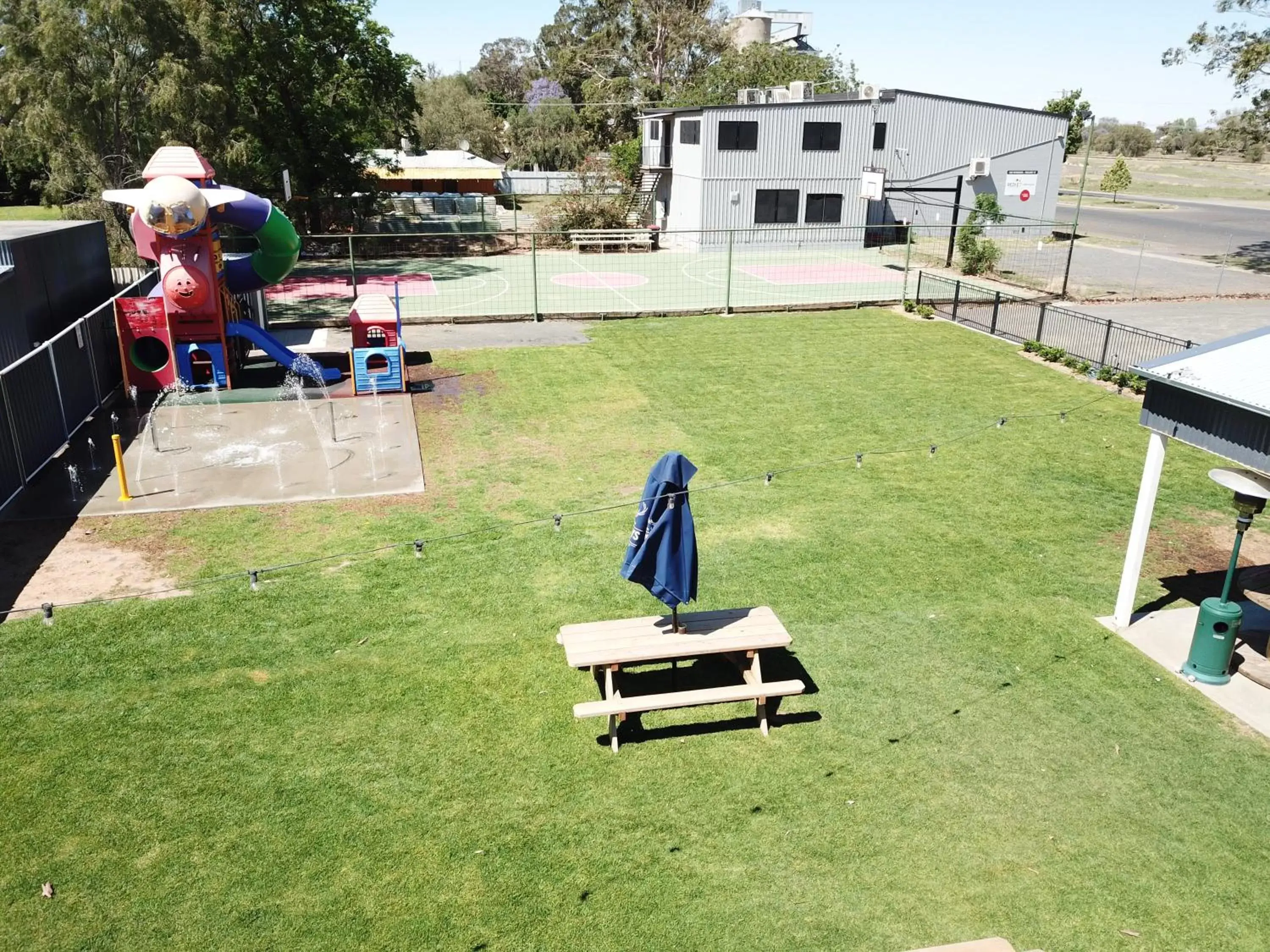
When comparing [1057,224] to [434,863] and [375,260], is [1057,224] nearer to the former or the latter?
[375,260]

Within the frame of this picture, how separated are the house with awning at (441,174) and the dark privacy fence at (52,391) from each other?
95.6ft

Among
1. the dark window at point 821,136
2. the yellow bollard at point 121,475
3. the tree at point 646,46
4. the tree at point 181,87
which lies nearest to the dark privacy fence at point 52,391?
the yellow bollard at point 121,475

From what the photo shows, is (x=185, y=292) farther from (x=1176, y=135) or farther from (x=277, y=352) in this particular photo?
(x=1176, y=135)

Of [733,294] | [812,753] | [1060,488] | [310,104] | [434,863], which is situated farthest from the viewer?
[310,104]

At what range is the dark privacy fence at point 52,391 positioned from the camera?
41.1 feet

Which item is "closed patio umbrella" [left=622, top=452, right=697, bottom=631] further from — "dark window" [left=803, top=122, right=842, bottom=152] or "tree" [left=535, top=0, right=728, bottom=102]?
"tree" [left=535, top=0, right=728, bottom=102]

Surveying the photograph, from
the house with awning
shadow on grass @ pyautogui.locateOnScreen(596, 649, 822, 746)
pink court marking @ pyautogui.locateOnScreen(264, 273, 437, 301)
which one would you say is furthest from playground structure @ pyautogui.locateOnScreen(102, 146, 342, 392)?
the house with awning

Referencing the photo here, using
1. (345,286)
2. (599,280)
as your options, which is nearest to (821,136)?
(599,280)

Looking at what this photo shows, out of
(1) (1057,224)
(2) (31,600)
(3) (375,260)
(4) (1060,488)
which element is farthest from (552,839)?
(1) (1057,224)

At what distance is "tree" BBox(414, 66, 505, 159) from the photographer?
77.0 m

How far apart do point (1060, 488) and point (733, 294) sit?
16.3 metres

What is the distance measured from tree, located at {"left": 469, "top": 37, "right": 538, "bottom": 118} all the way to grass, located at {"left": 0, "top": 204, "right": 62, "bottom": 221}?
42778 mm

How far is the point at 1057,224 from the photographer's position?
137ft

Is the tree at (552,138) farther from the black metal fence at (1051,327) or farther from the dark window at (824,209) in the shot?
the black metal fence at (1051,327)
